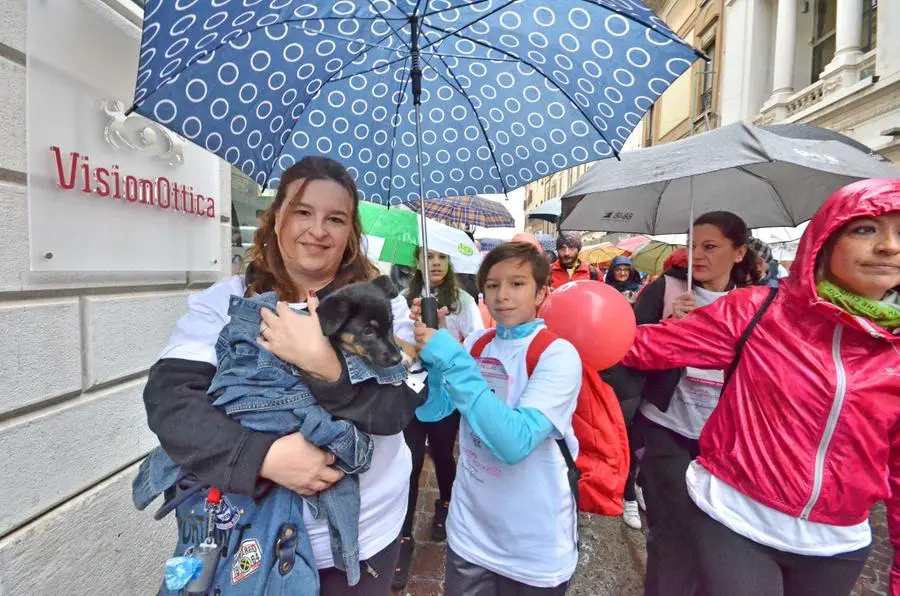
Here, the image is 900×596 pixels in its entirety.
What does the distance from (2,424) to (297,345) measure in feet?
4.48

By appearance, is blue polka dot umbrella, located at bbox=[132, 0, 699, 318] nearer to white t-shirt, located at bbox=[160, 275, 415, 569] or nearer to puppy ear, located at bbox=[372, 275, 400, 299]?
puppy ear, located at bbox=[372, 275, 400, 299]

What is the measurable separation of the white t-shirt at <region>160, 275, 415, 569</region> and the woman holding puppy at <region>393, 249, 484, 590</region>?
1.39m

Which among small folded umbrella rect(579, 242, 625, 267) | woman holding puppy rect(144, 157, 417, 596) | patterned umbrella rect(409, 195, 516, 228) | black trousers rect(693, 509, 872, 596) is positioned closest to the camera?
woman holding puppy rect(144, 157, 417, 596)

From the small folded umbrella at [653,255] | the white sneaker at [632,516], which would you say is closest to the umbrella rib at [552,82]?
the white sneaker at [632,516]

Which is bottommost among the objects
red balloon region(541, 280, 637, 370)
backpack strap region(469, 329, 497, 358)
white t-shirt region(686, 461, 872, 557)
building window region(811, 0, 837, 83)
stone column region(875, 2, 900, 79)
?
white t-shirt region(686, 461, 872, 557)

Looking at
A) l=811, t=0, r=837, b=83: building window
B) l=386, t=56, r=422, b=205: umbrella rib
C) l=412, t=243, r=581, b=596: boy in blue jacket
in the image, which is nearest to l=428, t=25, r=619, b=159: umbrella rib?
l=386, t=56, r=422, b=205: umbrella rib

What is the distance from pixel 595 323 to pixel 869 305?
91 centimetres

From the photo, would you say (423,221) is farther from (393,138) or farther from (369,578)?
(369,578)

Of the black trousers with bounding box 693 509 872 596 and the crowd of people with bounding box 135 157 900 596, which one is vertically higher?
the crowd of people with bounding box 135 157 900 596

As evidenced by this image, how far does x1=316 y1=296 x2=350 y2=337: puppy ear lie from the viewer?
1.28 meters

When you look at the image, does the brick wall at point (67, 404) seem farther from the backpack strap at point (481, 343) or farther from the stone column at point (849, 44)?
the stone column at point (849, 44)

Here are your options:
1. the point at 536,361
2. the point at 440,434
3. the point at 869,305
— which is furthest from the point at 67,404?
the point at 869,305

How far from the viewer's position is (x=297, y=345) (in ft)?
4.00

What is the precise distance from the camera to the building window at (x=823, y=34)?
1215 centimetres
